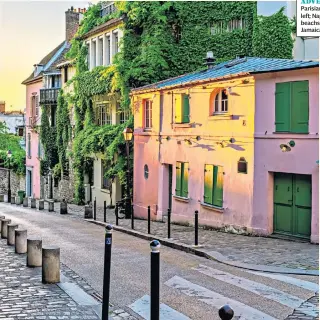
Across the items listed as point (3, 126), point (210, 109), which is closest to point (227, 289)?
point (210, 109)

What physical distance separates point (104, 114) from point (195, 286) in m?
24.9

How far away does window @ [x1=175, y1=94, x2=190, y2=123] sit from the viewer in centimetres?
2144

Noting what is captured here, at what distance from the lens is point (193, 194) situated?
2075cm

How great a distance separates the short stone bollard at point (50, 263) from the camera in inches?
405

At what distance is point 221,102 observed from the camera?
19594 millimetres

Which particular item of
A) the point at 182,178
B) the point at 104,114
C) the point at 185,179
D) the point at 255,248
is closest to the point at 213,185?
the point at 185,179

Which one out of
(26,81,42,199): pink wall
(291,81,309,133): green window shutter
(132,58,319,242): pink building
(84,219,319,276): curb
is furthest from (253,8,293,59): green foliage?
(26,81,42,199): pink wall

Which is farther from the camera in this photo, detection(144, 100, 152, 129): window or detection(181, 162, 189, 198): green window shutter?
detection(144, 100, 152, 129): window

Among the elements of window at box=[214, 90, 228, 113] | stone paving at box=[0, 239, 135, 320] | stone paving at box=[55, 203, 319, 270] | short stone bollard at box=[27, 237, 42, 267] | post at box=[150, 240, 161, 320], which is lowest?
stone paving at box=[55, 203, 319, 270]

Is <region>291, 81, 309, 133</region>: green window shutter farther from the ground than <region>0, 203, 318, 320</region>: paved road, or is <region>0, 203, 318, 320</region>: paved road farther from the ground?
<region>291, 81, 309, 133</region>: green window shutter

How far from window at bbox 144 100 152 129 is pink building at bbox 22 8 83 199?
19.5 meters

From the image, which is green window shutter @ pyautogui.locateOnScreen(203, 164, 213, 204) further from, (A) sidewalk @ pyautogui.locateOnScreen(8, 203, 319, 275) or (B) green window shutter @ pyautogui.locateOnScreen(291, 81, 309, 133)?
(B) green window shutter @ pyautogui.locateOnScreen(291, 81, 309, 133)

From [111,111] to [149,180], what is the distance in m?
9.51

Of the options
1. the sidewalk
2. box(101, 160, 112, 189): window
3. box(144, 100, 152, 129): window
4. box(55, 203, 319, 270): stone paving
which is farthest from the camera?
box(101, 160, 112, 189): window
